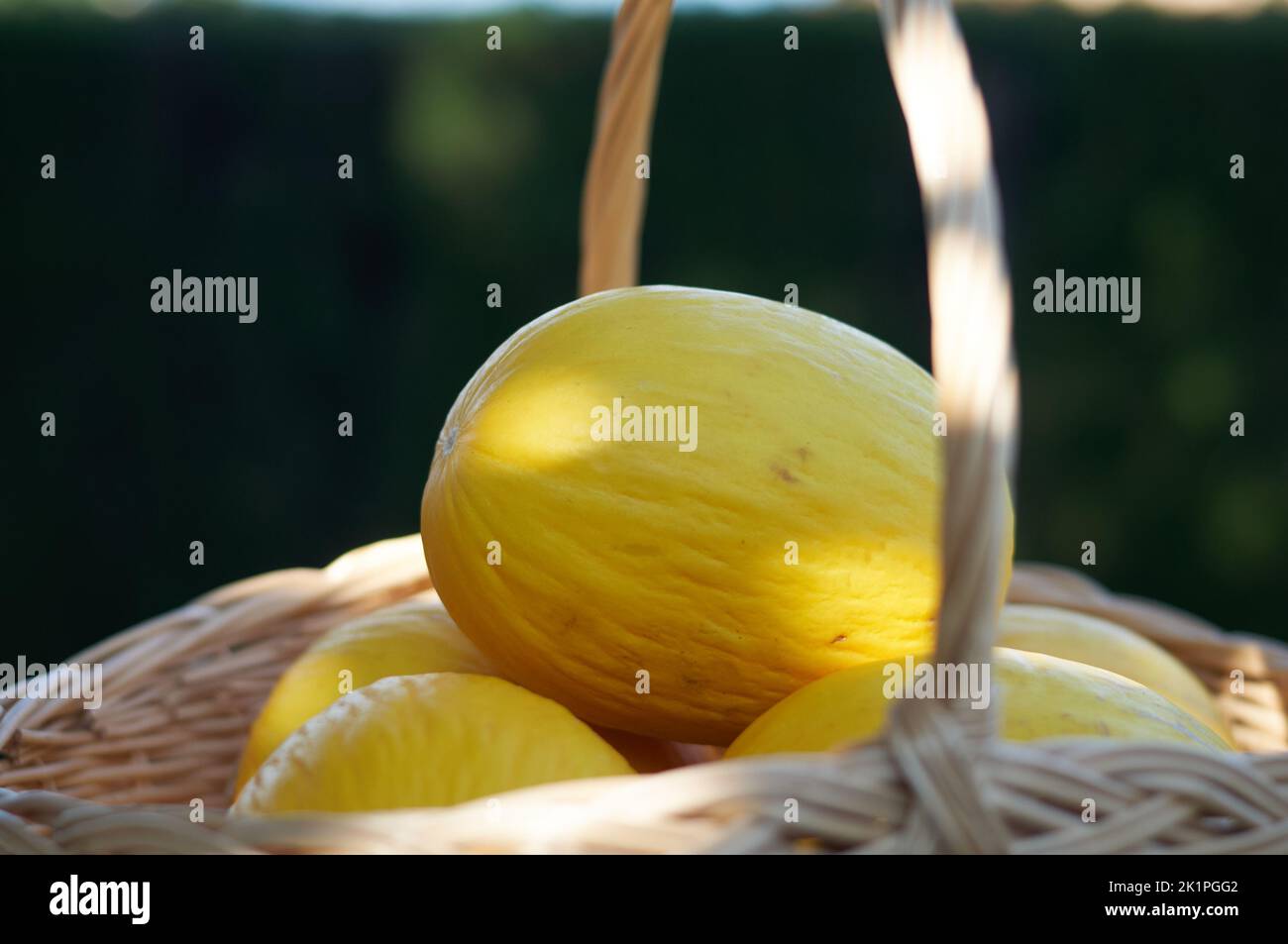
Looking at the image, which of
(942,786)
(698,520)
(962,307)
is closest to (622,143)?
(698,520)

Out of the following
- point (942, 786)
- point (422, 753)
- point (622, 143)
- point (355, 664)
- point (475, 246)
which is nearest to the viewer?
point (942, 786)

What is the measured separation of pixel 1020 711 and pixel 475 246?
216 centimetres

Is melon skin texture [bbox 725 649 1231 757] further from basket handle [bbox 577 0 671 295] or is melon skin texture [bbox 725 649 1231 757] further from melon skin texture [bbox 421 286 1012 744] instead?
basket handle [bbox 577 0 671 295]

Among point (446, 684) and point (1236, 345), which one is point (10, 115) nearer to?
point (446, 684)

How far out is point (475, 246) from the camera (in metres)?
2.68

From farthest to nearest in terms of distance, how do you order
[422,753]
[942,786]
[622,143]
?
1. [622,143]
2. [422,753]
3. [942,786]

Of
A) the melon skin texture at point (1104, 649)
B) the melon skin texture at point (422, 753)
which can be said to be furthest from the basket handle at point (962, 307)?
the melon skin texture at point (1104, 649)

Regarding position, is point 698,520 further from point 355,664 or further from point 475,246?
point 475,246

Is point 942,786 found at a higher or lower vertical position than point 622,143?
lower

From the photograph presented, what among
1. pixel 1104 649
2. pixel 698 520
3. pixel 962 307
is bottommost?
pixel 1104 649
